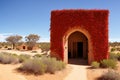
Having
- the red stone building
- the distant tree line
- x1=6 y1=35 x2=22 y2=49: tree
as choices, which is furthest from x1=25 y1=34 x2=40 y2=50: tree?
the red stone building

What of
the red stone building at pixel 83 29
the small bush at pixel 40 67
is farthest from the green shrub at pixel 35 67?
the red stone building at pixel 83 29

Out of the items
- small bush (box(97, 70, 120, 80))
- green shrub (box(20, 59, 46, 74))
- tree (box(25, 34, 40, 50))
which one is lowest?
small bush (box(97, 70, 120, 80))

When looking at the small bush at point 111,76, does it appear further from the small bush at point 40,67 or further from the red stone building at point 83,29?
the red stone building at point 83,29

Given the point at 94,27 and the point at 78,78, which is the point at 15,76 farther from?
the point at 94,27

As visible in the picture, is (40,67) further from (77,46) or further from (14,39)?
(14,39)

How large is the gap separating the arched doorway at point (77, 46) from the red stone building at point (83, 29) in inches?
143

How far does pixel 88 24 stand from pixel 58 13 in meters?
3.01

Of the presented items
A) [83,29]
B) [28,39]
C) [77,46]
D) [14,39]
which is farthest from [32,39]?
[83,29]

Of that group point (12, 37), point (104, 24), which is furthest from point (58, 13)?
point (12, 37)

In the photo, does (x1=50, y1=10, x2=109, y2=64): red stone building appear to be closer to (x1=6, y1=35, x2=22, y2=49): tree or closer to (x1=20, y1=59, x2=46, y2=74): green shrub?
(x1=20, y1=59, x2=46, y2=74): green shrub

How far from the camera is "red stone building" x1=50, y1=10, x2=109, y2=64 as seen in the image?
1859cm

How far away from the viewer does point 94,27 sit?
18.7 meters

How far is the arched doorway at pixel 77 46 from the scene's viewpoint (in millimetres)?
22938

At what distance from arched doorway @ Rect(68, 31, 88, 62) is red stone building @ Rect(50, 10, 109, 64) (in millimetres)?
3626
